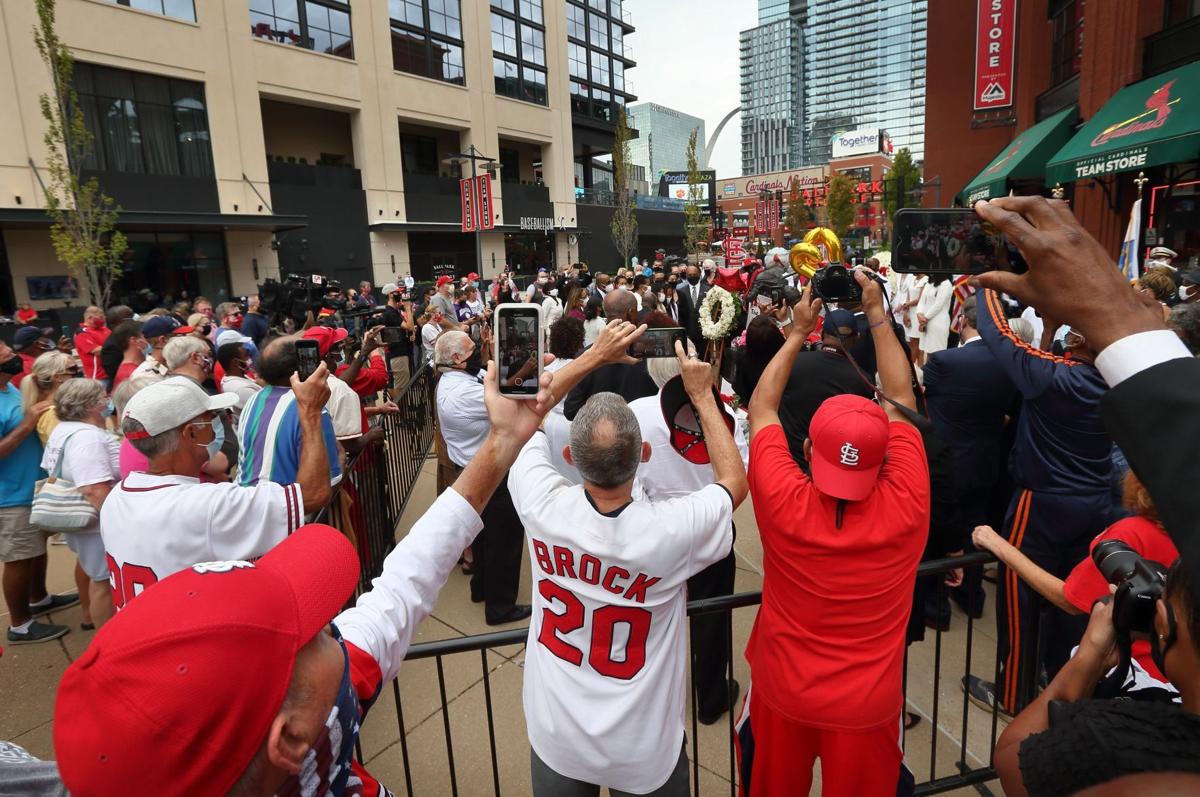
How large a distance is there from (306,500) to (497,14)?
36432 mm

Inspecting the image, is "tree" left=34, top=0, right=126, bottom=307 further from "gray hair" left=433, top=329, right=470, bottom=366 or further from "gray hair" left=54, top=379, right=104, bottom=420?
"gray hair" left=433, top=329, right=470, bottom=366

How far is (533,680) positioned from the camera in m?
2.33

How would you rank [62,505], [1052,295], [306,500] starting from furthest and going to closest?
[62,505], [306,500], [1052,295]

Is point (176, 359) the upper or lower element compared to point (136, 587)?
upper

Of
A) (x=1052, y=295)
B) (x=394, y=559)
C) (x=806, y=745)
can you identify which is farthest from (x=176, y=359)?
(x=1052, y=295)

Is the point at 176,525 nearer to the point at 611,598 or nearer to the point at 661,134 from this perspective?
the point at 611,598

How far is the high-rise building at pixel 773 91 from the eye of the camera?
161 m

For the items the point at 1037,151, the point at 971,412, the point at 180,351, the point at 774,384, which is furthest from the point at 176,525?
the point at 1037,151

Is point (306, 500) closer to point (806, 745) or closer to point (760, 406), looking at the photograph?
point (760, 406)

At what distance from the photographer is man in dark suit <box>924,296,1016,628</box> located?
402cm

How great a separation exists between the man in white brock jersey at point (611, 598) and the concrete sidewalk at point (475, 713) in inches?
30.7

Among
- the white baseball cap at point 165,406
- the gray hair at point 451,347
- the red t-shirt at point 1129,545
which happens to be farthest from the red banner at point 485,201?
the red t-shirt at point 1129,545

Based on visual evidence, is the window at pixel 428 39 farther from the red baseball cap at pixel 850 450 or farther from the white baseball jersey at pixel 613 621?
the red baseball cap at pixel 850 450

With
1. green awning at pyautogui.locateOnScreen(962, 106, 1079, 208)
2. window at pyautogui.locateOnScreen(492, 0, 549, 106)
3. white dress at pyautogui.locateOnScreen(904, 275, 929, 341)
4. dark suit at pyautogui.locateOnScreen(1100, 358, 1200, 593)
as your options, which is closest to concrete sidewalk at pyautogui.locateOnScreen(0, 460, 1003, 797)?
dark suit at pyautogui.locateOnScreen(1100, 358, 1200, 593)
